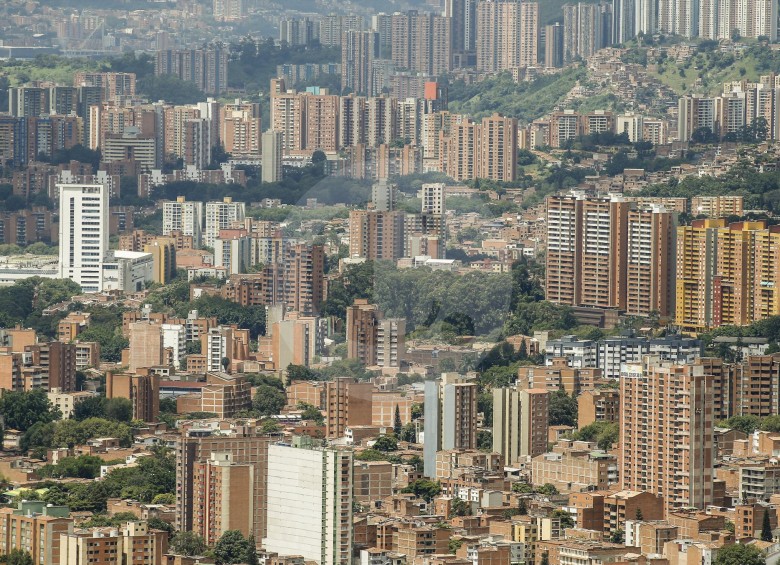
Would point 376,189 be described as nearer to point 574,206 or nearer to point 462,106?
point 574,206

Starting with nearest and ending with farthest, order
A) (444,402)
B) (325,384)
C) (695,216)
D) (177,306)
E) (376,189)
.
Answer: (444,402) < (325,384) < (376,189) < (177,306) < (695,216)

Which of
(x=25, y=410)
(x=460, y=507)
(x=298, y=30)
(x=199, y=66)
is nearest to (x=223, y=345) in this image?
(x=25, y=410)

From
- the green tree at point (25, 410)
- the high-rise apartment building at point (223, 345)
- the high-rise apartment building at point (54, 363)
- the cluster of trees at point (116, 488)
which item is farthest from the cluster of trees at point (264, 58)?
the cluster of trees at point (116, 488)

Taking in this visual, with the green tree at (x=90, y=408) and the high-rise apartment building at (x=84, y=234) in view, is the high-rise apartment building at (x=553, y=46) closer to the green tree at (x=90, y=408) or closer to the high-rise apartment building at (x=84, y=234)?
the high-rise apartment building at (x=84, y=234)

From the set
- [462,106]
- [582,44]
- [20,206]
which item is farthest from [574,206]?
[582,44]

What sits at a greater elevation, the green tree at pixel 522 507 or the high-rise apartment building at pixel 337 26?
the high-rise apartment building at pixel 337 26

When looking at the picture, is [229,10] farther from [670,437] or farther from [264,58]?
[670,437]
